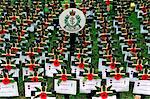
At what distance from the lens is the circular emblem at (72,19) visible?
11.9 m

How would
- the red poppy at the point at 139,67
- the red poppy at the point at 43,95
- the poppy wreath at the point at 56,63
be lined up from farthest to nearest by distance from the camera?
the poppy wreath at the point at 56,63 < the red poppy at the point at 139,67 < the red poppy at the point at 43,95

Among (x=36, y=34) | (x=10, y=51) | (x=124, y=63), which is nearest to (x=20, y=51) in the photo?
(x=10, y=51)

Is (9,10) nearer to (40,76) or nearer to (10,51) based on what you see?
(10,51)

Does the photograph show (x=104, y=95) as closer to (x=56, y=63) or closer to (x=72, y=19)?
(x=56, y=63)

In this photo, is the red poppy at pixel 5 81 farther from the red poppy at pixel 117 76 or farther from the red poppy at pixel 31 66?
the red poppy at pixel 117 76

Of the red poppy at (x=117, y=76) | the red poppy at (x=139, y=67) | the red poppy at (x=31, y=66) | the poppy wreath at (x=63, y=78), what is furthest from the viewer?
the red poppy at (x=31, y=66)

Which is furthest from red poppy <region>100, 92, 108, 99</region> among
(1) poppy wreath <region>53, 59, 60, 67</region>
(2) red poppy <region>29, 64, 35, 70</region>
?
(2) red poppy <region>29, 64, 35, 70</region>

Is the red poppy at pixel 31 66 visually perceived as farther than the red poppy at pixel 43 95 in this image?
Yes

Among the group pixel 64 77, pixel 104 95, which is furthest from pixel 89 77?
pixel 104 95

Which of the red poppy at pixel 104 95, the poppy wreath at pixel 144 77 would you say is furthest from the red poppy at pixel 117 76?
the red poppy at pixel 104 95

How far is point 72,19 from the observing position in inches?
467

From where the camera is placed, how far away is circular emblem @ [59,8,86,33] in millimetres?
11867

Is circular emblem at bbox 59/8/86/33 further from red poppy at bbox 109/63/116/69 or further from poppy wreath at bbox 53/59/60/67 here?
red poppy at bbox 109/63/116/69

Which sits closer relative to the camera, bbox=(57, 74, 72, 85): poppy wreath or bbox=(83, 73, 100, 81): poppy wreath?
bbox=(57, 74, 72, 85): poppy wreath
